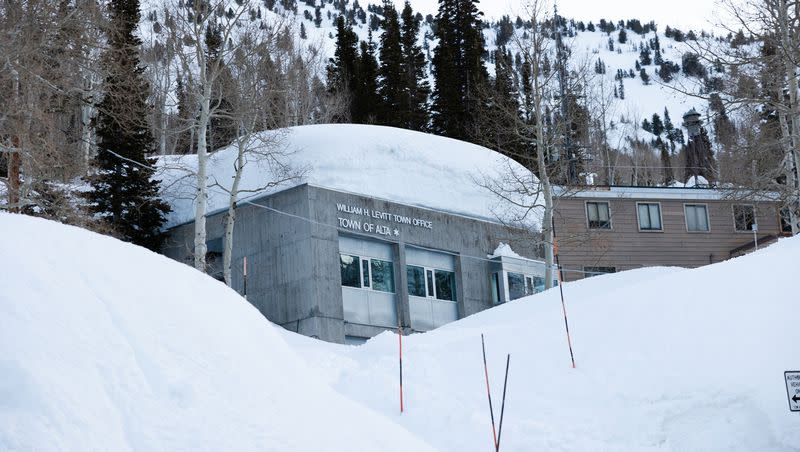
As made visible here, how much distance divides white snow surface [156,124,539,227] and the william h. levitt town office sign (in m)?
0.57

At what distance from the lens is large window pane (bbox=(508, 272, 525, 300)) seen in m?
34.0

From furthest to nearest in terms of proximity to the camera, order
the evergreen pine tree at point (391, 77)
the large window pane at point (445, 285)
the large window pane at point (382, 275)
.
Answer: the evergreen pine tree at point (391, 77)
the large window pane at point (445, 285)
the large window pane at point (382, 275)

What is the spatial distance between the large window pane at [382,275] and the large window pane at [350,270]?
72 cm

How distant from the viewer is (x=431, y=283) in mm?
32312

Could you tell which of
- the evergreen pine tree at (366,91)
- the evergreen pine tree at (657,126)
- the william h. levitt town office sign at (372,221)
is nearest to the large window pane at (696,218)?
the william h. levitt town office sign at (372,221)

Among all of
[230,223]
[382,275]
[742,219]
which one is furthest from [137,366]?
[742,219]

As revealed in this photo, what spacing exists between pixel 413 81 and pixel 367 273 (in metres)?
37.3

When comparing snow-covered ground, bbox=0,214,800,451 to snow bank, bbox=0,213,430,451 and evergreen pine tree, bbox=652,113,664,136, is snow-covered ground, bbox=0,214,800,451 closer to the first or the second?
snow bank, bbox=0,213,430,451

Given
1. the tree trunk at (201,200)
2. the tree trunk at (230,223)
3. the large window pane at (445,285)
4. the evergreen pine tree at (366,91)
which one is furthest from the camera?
the evergreen pine tree at (366,91)

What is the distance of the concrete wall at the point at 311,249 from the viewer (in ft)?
91.9

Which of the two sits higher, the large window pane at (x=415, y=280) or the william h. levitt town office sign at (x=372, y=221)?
the william h. levitt town office sign at (x=372, y=221)

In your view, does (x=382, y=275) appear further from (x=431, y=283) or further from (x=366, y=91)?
(x=366, y=91)

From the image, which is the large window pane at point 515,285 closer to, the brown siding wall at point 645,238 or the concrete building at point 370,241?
the concrete building at point 370,241

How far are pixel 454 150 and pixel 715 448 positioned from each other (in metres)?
23.7
